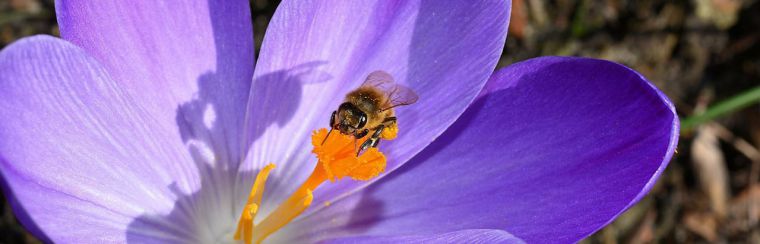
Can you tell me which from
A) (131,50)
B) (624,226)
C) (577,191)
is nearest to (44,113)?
(131,50)

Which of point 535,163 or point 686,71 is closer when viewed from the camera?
point 535,163

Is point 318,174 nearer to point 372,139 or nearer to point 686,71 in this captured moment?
point 372,139

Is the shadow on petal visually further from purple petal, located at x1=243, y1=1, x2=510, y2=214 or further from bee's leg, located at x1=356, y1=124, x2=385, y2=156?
bee's leg, located at x1=356, y1=124, x2=385, y2=156

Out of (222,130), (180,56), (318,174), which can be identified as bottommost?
(318,174)

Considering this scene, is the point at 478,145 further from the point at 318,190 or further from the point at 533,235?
the point at 318,190

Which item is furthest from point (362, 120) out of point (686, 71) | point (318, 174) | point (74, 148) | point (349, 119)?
point (686, 71)

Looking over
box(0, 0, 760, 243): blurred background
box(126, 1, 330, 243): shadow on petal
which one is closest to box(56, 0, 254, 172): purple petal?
box(126, 1, 330, 243): shadow on petal
